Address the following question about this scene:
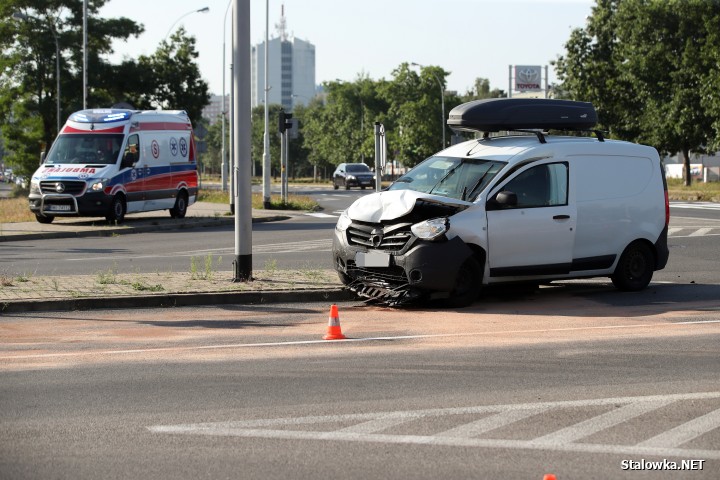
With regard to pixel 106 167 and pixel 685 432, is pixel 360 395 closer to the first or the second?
pixel 685 432

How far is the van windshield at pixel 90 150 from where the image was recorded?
27438 millimetres

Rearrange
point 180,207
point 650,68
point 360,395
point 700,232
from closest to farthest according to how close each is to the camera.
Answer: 1. point 360,395
2. point 700,232
3. point 180,207
4. point 650,68

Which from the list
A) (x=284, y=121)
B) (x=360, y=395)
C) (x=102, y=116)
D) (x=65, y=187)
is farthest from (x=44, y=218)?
(x=360, y=395)

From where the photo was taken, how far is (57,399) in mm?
7547

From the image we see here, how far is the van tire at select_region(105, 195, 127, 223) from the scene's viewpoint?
2716 centimetres

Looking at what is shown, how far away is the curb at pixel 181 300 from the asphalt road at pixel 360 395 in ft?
1.15

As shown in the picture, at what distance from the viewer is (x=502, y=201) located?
490 inches

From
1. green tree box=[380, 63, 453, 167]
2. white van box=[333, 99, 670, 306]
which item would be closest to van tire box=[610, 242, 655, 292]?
white van box=[333, 99, 670, 306]

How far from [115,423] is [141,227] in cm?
2018

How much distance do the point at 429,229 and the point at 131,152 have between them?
17.0 m

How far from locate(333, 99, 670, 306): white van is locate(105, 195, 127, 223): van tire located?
14827 millimetres

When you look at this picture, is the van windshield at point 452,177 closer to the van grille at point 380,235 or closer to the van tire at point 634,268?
the van grille at point 380,235

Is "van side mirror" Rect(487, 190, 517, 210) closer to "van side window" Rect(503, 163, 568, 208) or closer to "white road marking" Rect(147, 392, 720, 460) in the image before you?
"van side window" Rect(503, 163, 568, 208)

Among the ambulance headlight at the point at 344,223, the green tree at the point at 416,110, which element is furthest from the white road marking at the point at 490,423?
the green tree at the point at 416,110
